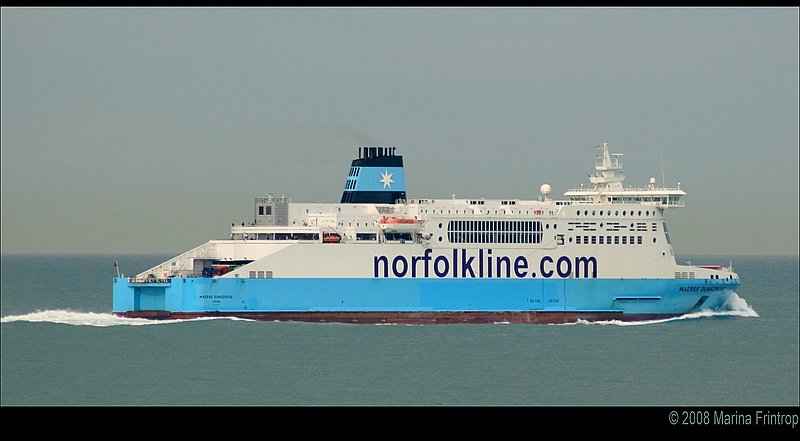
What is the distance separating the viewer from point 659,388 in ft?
112

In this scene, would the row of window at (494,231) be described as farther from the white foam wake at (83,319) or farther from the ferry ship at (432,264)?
the white foam wake at (83,319)

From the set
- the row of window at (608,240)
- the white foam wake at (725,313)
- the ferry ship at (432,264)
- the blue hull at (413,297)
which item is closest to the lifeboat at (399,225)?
the ferry ship at (432,264)

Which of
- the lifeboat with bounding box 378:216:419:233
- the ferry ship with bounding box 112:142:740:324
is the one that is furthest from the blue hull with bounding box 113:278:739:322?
the lifeboat with bounding box 378:216:419:233

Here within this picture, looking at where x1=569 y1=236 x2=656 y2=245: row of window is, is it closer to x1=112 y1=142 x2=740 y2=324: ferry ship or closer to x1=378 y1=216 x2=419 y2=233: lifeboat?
x1=112 y1=142 x2=740 y2=324: ferry ship

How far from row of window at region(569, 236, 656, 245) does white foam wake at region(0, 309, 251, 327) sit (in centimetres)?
1228

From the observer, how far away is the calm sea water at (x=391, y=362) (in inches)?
1297

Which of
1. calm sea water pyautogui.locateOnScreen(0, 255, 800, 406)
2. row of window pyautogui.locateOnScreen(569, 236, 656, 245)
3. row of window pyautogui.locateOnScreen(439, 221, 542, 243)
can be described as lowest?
calm sea water pyautogui.locateOnScreen(0, 255, 800, 406)

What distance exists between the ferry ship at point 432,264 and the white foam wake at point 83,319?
36 centimetres

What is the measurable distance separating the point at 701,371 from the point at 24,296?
36479 mm

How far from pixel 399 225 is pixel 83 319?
1102cm

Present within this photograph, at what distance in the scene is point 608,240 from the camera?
157 ft

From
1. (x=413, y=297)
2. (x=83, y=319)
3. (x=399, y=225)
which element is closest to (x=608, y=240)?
(x=413, y=297)

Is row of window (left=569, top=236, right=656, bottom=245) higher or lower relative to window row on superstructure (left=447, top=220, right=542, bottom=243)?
lower

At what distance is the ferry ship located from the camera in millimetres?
45344
